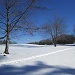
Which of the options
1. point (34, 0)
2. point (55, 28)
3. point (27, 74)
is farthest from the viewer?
point (55, 28)

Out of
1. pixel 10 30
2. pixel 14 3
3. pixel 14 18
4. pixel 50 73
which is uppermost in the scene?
pixel 14 3

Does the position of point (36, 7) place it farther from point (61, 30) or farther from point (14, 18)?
point (61, 30)

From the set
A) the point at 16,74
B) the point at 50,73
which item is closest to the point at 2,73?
the point at 16,74

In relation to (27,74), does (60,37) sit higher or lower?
higher

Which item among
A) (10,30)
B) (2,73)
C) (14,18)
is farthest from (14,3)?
(2,73)

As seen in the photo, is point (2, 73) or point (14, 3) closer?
point (2, 73)

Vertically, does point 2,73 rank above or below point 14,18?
below

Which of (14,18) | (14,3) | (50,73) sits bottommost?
(50,73)

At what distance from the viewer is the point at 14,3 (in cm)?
1241

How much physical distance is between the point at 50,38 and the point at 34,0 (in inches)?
921

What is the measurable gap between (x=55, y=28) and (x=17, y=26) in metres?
22.4

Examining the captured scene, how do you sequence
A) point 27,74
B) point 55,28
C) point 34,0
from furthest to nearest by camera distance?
point 55,28
point 34,0
point 27,74

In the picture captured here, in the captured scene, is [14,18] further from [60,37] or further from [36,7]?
[60,37]

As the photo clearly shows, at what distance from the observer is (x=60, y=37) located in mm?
35031
